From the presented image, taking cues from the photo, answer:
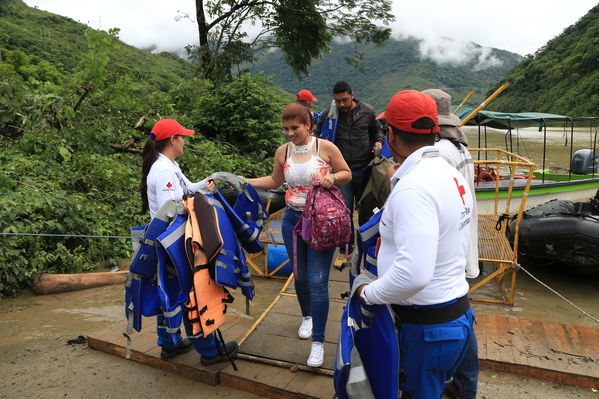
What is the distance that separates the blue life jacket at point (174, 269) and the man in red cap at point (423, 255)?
128 cm

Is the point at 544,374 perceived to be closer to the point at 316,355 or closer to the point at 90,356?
the point at 316,355

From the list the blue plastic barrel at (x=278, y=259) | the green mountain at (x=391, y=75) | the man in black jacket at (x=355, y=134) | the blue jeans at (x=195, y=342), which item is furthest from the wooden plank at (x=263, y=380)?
the green mountain at (x=391, y=75)

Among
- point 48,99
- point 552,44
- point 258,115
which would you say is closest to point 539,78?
point 552,44

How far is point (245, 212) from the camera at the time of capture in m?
3.24

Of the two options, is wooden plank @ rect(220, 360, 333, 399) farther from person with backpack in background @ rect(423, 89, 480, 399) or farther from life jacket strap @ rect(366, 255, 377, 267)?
life jacket strap @ rect(366, 255, 377, 267)

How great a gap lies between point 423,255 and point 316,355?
69.6 inches

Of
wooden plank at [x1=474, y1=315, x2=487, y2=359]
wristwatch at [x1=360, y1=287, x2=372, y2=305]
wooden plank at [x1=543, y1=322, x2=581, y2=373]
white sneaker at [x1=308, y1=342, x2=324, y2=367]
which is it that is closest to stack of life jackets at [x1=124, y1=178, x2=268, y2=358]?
white sneaker at [x1=308, y1=342, x2=324, y2=367]

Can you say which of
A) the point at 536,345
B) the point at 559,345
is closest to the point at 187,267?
the point at 536,345

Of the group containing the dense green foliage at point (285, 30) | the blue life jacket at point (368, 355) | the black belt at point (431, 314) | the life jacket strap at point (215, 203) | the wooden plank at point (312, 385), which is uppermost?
the dense green foliage at point (285, 30)

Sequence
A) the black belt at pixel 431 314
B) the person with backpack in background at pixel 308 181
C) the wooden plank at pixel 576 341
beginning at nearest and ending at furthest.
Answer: the black belt at pixel 431 314
the person with backpack in background at pixel 308 181
the wooden plank at pixel 576 341

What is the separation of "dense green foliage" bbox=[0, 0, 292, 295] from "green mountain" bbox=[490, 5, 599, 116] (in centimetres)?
3307

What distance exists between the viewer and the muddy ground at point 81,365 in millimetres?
3045

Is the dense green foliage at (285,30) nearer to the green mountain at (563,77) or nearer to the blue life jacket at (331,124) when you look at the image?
the blue life jacket at (331,124)

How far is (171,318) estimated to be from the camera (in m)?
2.71
